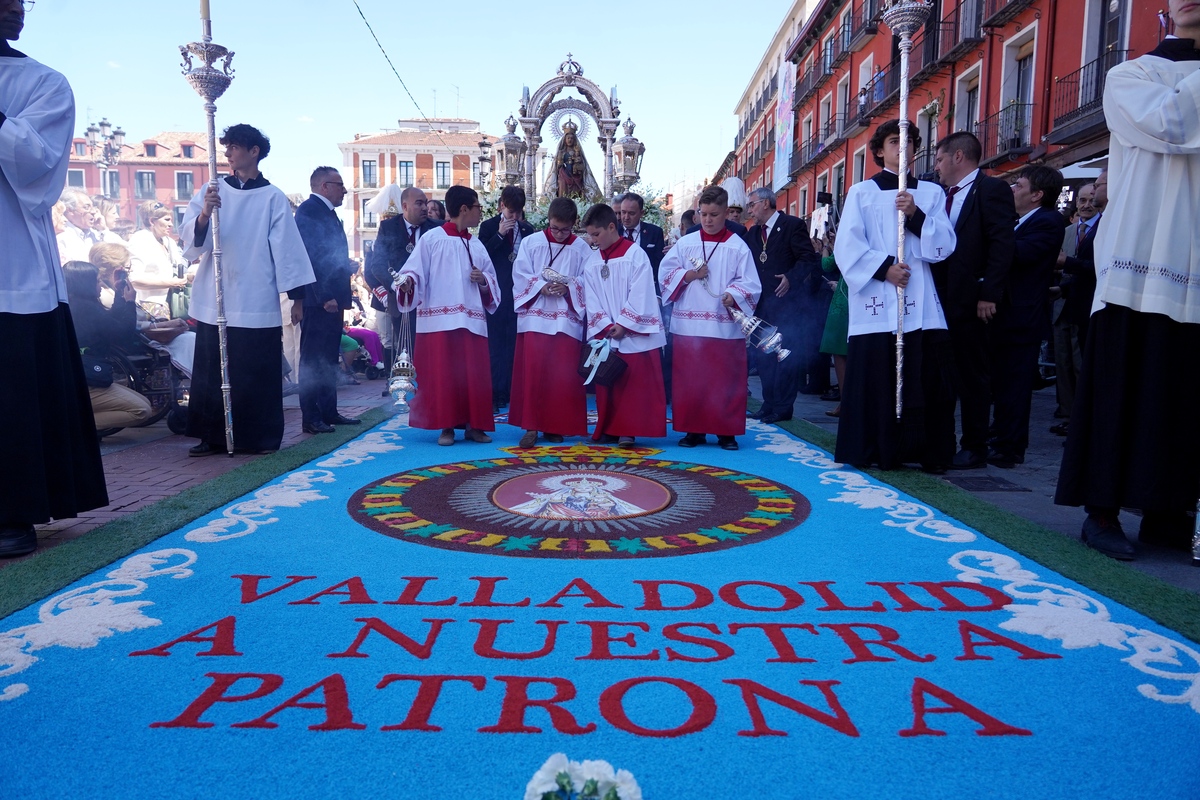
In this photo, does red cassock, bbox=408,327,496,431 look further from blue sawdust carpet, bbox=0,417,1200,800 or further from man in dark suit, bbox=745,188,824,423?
man in dark suit, bbox=745,188,824,423

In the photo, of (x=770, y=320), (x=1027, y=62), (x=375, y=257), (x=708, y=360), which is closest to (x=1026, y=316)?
(x=708, y=360)

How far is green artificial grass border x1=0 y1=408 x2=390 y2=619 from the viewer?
294 cm

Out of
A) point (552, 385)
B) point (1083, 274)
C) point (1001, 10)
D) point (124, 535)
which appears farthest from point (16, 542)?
point (1001, 10)

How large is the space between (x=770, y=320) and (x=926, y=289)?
2.93 meters

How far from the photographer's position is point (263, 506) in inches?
165

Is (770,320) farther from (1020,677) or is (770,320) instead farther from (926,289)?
(1020,677)

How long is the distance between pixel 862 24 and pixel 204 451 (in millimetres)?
24256

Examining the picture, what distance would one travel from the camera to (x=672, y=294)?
631cm

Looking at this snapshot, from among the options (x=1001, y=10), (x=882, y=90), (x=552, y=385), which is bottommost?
(x=552, y=385)

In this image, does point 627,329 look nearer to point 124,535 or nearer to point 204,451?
point 204,451

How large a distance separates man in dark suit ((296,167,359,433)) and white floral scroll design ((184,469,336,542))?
1.65 m

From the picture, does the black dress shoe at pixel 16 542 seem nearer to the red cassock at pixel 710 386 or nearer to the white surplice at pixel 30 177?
the white surplice at pixel 30 177

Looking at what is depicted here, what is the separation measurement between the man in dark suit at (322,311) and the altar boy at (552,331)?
147 cm

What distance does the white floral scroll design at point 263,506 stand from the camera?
3674 millimetres
